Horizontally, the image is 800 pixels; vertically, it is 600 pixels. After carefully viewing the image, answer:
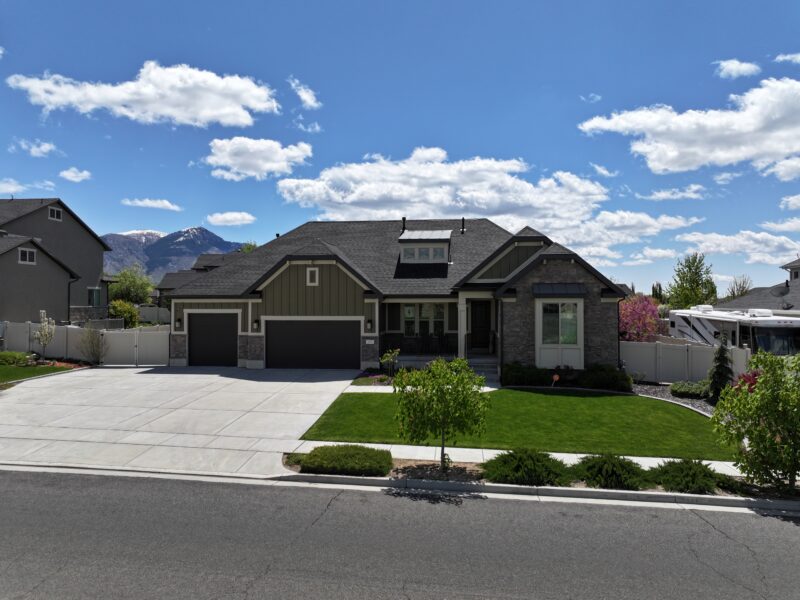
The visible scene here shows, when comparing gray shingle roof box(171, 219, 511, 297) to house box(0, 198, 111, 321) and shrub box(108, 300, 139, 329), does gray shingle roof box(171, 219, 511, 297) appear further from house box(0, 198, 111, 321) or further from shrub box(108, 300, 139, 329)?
shrub box(108, 300, 139, 329)

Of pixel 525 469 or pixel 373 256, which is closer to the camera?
pixel 525 469

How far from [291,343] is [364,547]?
17.0 meters

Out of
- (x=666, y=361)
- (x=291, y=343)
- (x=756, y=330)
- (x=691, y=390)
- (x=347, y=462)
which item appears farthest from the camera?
(x=291, y=343)

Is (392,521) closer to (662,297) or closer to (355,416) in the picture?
(355,416)

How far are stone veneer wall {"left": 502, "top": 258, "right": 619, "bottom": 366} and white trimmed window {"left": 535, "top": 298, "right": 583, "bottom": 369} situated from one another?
0.37 m

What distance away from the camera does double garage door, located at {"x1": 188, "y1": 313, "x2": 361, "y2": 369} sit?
2302cm

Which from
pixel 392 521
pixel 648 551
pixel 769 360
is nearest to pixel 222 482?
pixel 392 521

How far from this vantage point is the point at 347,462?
33.3 feet

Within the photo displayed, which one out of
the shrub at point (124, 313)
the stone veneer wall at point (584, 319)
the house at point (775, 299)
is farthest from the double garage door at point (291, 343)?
the house at point (775, 299)

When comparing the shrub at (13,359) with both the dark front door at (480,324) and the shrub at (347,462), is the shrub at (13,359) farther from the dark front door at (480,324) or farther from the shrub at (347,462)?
the dark front door at (480,324)

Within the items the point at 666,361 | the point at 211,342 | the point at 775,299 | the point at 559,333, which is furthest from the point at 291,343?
the point at 775,299

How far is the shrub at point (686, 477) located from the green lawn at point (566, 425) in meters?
1.64

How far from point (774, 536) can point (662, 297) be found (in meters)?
58.9

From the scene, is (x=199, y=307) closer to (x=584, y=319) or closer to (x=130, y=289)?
(x=584, y=319)
